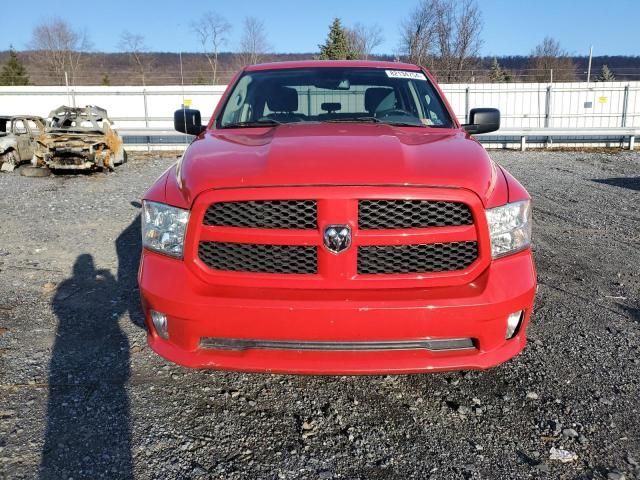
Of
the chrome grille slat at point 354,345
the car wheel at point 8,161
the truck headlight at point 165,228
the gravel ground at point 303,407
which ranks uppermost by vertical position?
the truck headlight at point 165,228

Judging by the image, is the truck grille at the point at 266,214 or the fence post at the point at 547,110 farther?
the fence post at the point at 547,110

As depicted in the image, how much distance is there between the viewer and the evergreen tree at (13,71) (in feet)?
114

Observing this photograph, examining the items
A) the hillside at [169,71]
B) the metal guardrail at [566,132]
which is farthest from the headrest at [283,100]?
the hillside at [169,71]

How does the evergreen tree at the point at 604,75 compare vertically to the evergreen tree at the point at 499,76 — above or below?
above

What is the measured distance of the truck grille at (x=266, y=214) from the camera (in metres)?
2.42

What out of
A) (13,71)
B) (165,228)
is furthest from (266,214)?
(13,71)

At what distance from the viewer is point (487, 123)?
420 cm

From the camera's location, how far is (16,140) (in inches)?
493

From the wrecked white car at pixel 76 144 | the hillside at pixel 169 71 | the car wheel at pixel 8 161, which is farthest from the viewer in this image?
the hillside at pixel 169 71

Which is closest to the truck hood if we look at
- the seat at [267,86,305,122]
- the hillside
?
the seat at [267,86,305,122]

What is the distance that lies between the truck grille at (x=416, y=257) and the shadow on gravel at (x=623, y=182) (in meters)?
8.18

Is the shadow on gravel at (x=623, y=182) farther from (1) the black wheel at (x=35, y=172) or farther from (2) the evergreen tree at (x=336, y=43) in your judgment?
(2) the evergreen tree at (x=336, y=43)

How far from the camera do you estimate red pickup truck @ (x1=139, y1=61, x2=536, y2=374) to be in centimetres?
238

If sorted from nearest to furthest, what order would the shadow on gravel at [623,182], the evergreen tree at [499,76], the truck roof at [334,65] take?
the truck roof at [334,65]
the shadow on gravel at [623,182]
the evergreen tree at [499,76]
